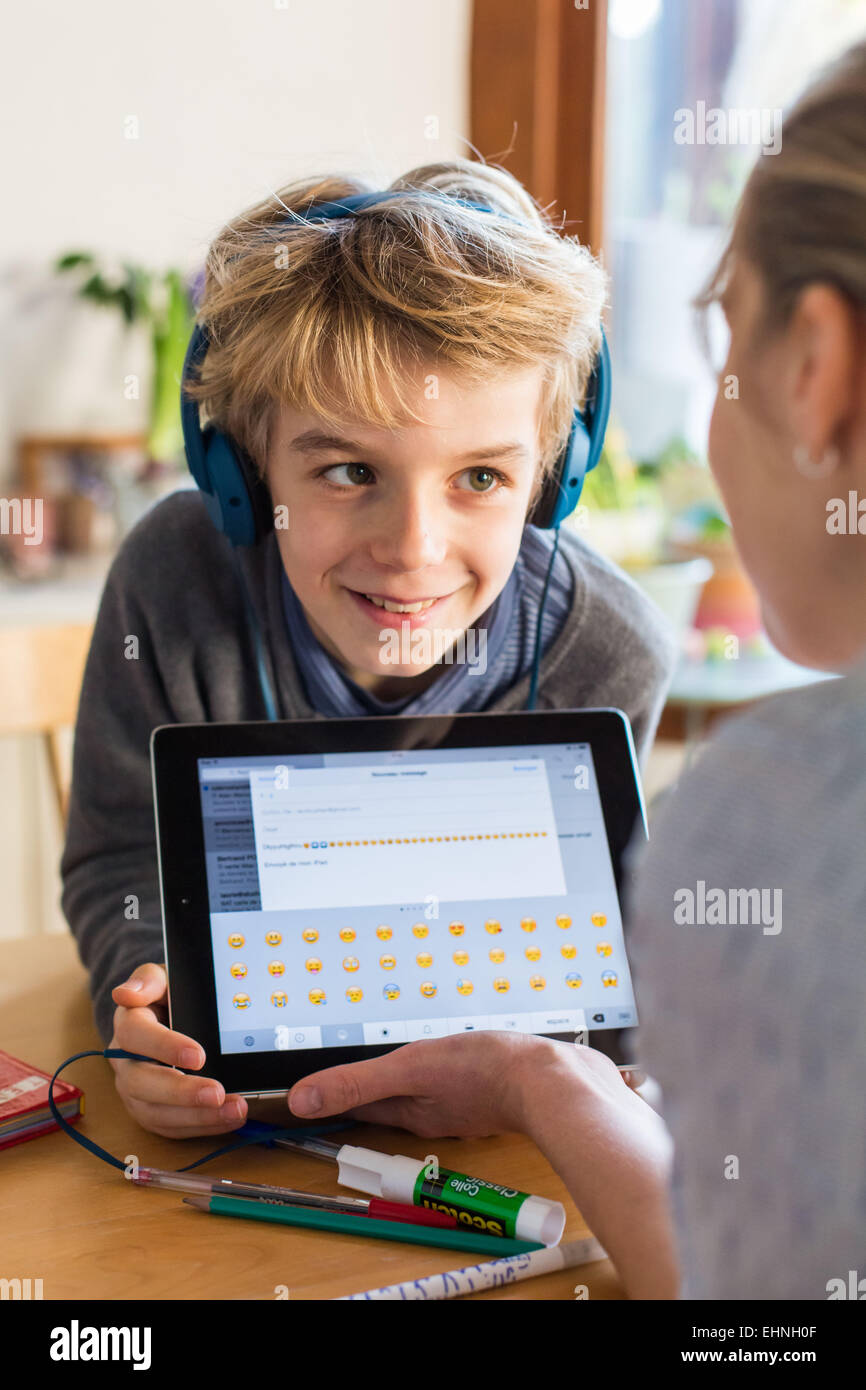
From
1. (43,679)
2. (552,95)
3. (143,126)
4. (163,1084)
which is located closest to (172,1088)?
(163,1084)

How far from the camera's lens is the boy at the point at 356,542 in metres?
0.87

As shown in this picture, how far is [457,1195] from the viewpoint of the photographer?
661 millimetres

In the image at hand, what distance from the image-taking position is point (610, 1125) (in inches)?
25.2

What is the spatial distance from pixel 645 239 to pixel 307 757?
6.92 ft

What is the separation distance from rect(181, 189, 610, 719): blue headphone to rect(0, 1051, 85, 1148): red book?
0.40m

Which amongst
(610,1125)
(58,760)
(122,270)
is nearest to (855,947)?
(610,1125)

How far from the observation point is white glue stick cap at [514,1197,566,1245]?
0.64 meters

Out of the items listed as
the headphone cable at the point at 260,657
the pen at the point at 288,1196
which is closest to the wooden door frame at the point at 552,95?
the headphone cable at the point at 260,657

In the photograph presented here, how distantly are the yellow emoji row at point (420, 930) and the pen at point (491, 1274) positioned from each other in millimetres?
190

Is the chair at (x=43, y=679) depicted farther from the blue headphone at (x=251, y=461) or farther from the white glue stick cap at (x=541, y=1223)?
the white glue stick cap at (x=541, y=1223)

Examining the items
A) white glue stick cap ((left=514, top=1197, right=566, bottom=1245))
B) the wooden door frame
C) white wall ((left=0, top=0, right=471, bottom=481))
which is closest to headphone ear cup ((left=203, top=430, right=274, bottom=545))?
white glue stick cap ((left=514, top=1197, right=566, bottom=1245))

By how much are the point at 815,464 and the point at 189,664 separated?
0.68 m

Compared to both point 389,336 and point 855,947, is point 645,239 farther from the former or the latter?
point 855,947

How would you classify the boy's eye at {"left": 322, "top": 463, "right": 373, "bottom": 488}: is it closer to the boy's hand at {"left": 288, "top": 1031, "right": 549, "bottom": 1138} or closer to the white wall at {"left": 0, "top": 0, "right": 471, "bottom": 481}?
the boy's hand at {"left": 288, "top": 1031, "right": 549, "bottom": 1138}
